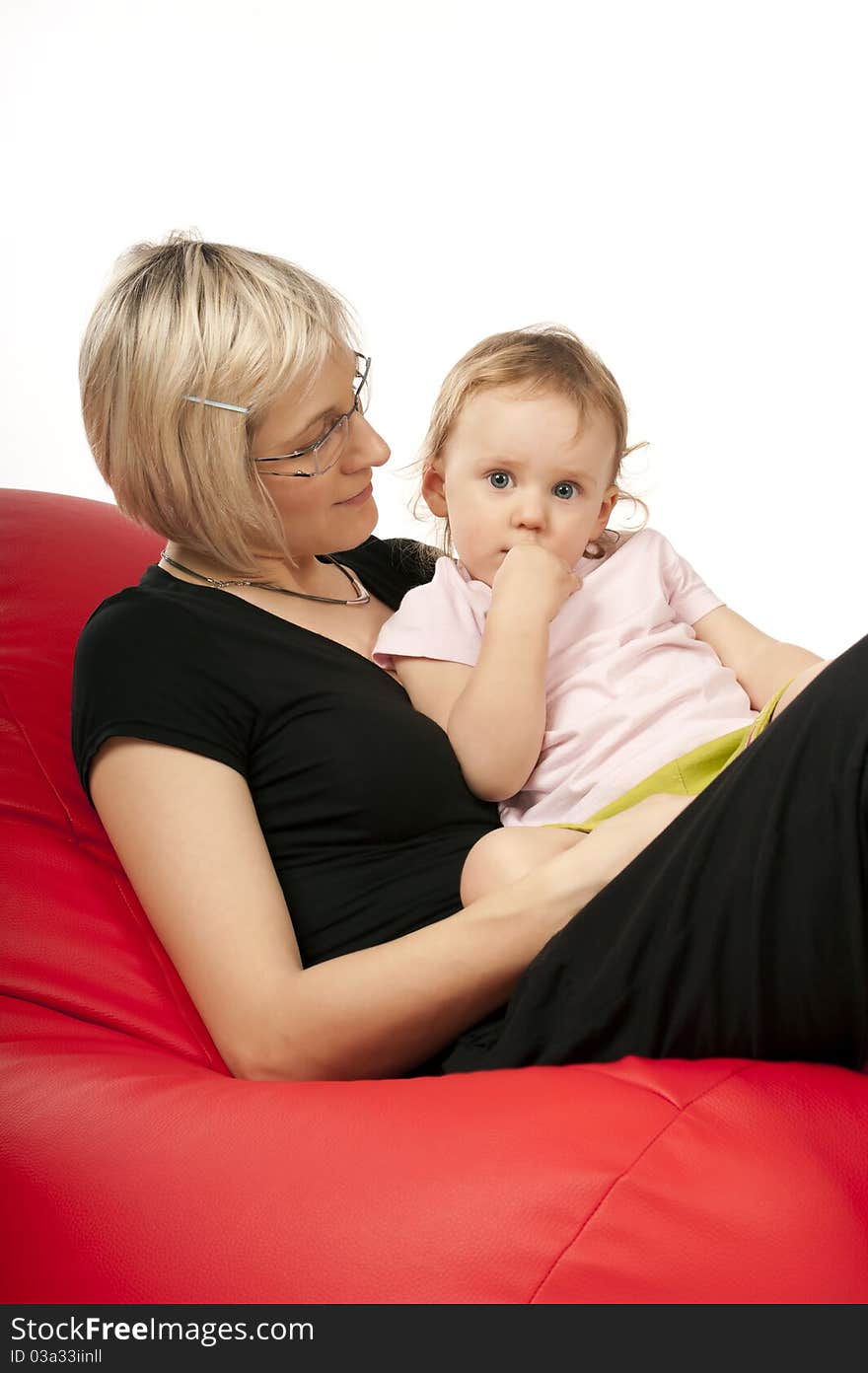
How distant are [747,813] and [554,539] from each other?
73 cm

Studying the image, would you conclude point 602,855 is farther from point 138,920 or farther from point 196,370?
point 196,370

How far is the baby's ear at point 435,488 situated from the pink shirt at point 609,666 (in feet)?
0.30

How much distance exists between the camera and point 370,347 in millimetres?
3637

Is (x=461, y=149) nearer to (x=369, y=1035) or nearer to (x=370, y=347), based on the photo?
(x=370, y=347)

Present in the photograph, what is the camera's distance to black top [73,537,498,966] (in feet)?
4.97

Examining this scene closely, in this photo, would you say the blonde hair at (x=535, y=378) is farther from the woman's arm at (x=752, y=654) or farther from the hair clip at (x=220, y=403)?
the hair clip at (x=220, y=403)

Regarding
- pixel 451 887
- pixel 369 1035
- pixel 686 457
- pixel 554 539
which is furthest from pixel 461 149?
pixel 369 1035

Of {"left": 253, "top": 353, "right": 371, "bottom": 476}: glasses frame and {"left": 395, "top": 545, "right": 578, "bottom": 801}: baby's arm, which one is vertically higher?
{"left": 253, "top": 353, "right": 371, "bottom": 476}: glasses frame

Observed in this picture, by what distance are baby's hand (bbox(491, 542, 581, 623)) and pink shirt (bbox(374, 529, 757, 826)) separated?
0.09 m

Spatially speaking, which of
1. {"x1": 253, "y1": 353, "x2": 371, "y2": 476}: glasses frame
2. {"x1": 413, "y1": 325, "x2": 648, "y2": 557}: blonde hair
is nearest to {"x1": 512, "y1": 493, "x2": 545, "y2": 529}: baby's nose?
{"x1": 413, "y1": 325, "x2": 648, "y2": 557}: blonde hair

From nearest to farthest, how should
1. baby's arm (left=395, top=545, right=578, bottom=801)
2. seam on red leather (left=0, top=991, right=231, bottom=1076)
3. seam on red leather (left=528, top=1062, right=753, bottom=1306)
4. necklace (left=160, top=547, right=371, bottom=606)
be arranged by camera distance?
seam on red leather (left=528, top=1062, right=753, bottom=1306), seam on red leather (left=0, top=991, right=231, bottom=1076), baby's arm (left=395, top=545, right=578, bottom=801), necklace (left=160, top=547, right=371, bottom=606)

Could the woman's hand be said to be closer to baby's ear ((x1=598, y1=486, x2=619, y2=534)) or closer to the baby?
the baby

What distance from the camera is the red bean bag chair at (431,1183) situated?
1024mm

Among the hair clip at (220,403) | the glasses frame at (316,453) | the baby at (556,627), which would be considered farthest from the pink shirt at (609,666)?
the hair clip at (220,403)
